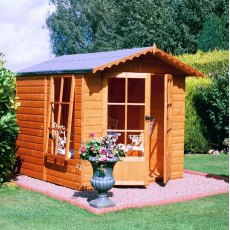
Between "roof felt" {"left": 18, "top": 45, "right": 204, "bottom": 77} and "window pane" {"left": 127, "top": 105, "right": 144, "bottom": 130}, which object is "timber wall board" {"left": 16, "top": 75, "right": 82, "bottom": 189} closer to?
"roof felt" {"left": 18, "top": 45, "right": 204, "bottom": 77}

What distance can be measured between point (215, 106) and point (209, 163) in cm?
287

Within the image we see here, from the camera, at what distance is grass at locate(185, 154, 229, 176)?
12523mm

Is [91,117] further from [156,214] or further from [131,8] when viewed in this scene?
[131,8]

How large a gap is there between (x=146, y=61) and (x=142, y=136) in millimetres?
1639

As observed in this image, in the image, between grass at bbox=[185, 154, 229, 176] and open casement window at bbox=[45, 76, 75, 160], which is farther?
grass at bbox=[185, 154, 229, 176]

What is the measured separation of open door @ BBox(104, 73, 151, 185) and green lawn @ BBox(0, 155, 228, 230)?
1.60 m

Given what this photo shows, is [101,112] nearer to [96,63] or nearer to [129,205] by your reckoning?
[96,63]

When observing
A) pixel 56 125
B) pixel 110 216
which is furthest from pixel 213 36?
pixel 110 216

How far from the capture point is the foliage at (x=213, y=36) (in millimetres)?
28781

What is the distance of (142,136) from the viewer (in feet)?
33.5

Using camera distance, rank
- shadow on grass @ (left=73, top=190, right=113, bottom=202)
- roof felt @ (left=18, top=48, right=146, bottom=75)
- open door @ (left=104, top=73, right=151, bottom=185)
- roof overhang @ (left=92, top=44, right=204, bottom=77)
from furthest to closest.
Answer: open door @ (left=104, top=73, right=151, bottom=185)
roof felt @ (left=18, top=48, right=146, bottom=75)
roof overhang @ (left=92, top=44, right=204, bottom=77)
shadow on grass @ (left=73, top=190, right=113, bottom=202)

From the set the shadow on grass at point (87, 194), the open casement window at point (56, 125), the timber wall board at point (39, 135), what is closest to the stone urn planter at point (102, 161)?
the shadow on grass at point (87, 194)

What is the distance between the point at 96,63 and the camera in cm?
972

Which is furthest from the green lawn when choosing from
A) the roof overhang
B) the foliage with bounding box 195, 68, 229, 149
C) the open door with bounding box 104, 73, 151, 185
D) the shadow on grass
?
the foliage with bounding box 195, 68, 229, 149
